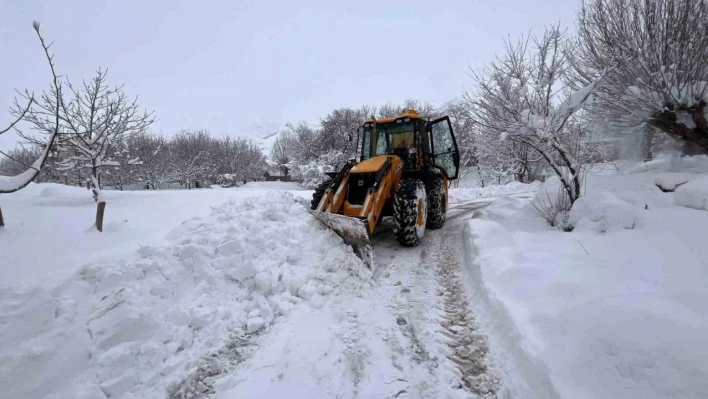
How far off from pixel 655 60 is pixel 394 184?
5707 mm

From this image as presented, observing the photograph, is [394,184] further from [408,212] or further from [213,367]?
[213,367]

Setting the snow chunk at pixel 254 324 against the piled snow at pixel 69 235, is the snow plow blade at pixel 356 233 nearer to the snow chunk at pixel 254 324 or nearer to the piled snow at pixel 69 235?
the snow chunk at pixel 254 324

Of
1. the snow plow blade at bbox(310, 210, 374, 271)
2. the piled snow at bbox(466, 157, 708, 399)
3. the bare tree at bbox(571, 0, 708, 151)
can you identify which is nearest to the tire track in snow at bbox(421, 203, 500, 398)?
the piled snow at bbox(466, 157, 708, 399)

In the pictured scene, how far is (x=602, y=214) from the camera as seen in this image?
4.83 metres

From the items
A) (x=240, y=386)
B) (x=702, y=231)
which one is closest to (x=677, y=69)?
(x=702, y=231)

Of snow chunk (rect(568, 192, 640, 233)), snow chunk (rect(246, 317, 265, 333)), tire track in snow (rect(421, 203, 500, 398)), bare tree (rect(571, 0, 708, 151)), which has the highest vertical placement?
bare tree (rect(571, 0, 708, 151))

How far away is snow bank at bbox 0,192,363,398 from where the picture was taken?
83.2 inches

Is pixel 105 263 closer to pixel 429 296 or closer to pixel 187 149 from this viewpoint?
pixel 429 296

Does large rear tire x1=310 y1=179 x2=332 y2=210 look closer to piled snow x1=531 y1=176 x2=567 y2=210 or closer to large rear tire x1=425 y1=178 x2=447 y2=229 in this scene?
large rear tire x1=425 y1=178 x2=447 y2=229

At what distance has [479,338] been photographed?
2.75 metres

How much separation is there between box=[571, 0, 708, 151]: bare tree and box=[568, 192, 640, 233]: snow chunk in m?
2.58

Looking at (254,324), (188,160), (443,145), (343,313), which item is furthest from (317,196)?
(188,160)

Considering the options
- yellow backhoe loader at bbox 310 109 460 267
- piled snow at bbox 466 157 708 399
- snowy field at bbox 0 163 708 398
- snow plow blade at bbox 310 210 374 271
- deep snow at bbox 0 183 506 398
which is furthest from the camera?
yellow backhoe loader at bbox 310 109 460 267

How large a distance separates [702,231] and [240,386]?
542cm
